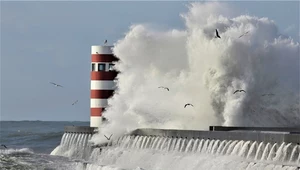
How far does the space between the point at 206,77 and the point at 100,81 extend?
154 inches

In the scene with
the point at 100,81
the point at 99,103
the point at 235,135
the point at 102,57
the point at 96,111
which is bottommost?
the point at 235,135

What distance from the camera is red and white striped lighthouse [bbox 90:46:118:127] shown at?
3064 centimetres

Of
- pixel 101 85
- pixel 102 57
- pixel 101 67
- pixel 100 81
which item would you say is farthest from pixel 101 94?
pixel 102 57

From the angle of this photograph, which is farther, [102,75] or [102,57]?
[102,57]

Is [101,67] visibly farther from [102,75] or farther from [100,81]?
[100,81]

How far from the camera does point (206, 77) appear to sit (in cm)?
2861

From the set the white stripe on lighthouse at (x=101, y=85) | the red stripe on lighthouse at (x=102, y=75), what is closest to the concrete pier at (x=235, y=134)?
the white stripe on lighthouse at (x=101, y=85)

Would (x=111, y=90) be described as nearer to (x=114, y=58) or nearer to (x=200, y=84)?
(x=114, y=58)

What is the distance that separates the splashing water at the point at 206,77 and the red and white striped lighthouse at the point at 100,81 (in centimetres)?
43

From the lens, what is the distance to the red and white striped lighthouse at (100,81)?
30641 mm

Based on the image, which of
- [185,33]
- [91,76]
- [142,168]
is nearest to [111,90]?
[91,76]

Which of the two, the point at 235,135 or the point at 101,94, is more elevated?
the point at 101,94

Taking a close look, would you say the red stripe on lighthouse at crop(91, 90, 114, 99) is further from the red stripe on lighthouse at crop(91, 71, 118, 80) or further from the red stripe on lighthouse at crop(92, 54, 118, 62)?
the red stripe on lighthouse at crop(92, 54, 118, 62)

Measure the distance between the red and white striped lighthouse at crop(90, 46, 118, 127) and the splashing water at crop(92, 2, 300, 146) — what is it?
426 millimetres
